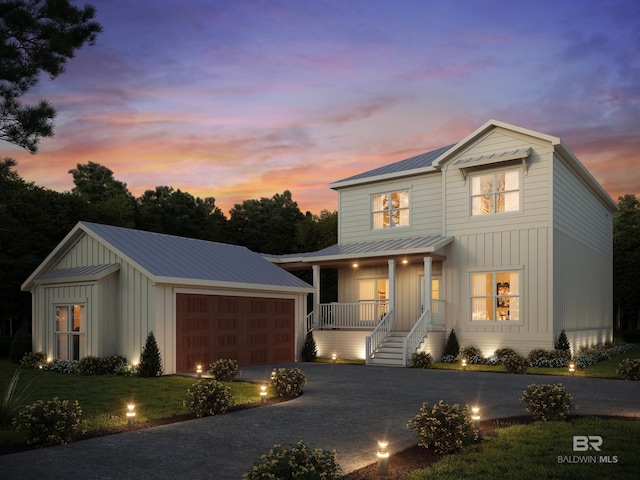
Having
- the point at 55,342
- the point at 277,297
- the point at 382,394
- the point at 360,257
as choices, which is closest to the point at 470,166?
the point at 360,257

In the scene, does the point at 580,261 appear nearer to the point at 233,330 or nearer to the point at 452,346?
the point at 452,346

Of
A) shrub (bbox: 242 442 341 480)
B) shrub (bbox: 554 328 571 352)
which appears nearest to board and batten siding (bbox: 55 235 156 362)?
shrub (bbox: 242 442 341 480)

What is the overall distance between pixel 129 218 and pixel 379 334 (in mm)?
26822

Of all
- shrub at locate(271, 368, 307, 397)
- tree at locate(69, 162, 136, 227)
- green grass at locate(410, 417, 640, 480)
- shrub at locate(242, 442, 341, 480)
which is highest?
tree at locate(69, 162, 136, 227)

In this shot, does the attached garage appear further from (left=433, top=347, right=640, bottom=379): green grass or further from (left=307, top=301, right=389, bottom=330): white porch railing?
(left=433, top=347, right=640, bottom=379): green grass

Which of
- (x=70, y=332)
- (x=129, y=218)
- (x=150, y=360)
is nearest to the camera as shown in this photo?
(x=150, y=360)

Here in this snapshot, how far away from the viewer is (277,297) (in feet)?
70.7

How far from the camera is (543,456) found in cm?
734

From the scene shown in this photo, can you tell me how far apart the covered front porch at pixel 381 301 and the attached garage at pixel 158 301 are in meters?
2.30

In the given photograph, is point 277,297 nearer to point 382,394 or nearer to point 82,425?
point 382,394

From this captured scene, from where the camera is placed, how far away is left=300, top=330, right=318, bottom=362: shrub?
72.8ft

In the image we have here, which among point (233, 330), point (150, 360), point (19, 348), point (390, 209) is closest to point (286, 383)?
point (150, 360)

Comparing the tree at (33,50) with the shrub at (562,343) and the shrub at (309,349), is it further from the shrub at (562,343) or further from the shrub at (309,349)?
the shrub at (562,343)

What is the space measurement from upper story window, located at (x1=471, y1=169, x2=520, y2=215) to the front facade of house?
0.04 metres
